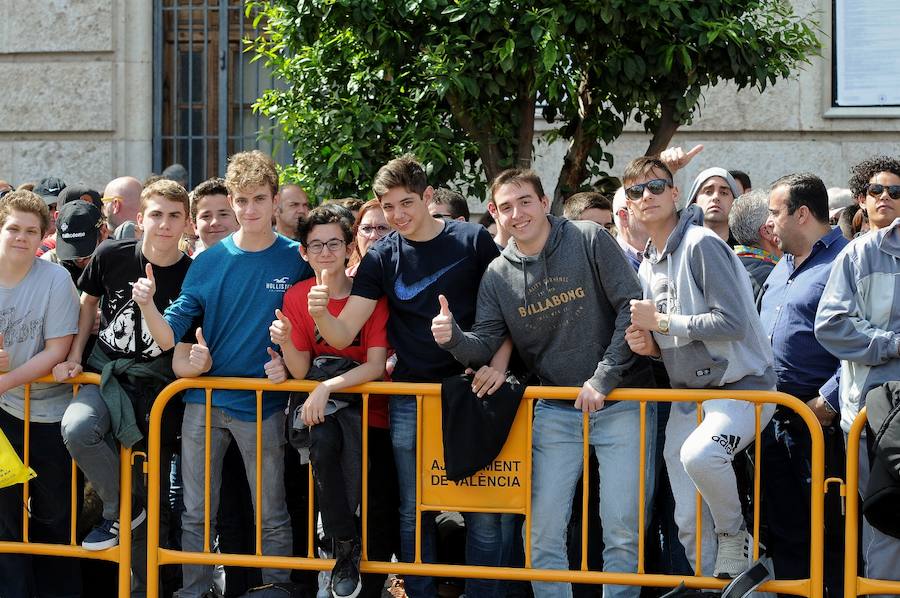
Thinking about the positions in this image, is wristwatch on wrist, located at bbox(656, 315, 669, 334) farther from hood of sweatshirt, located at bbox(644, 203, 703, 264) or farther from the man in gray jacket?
the man in gray jacket

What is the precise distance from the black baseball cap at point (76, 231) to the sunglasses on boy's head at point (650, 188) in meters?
2.86

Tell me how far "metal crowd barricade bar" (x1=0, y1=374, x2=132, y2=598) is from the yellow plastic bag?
0.14 metres

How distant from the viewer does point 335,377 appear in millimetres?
5438

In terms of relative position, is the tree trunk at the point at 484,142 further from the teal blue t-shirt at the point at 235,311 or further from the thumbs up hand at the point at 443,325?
the thumbs up hand at the point at 443,325

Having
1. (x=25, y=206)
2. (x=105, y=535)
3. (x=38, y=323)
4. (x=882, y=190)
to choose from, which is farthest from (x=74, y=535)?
(x=882, y=190)

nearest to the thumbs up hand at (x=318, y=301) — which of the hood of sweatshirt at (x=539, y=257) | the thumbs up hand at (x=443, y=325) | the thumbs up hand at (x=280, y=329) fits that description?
the thumbs up hand at (x=280, y=329)

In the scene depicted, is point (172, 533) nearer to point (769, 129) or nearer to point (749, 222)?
point (749, 222)

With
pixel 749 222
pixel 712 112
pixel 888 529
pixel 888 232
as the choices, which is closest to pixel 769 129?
pixel 712 112

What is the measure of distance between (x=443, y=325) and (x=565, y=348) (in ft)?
1.96

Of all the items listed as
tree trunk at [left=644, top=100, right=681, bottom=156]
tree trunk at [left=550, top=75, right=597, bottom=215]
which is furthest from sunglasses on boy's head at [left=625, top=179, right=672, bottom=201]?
tree trunk at [left=550, top=75, right=597, bottom=215]

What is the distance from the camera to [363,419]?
543 centimetres

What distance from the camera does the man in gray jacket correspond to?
Answer: 5.01 m

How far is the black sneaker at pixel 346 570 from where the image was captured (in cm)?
527

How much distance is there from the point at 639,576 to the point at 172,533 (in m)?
2.35
